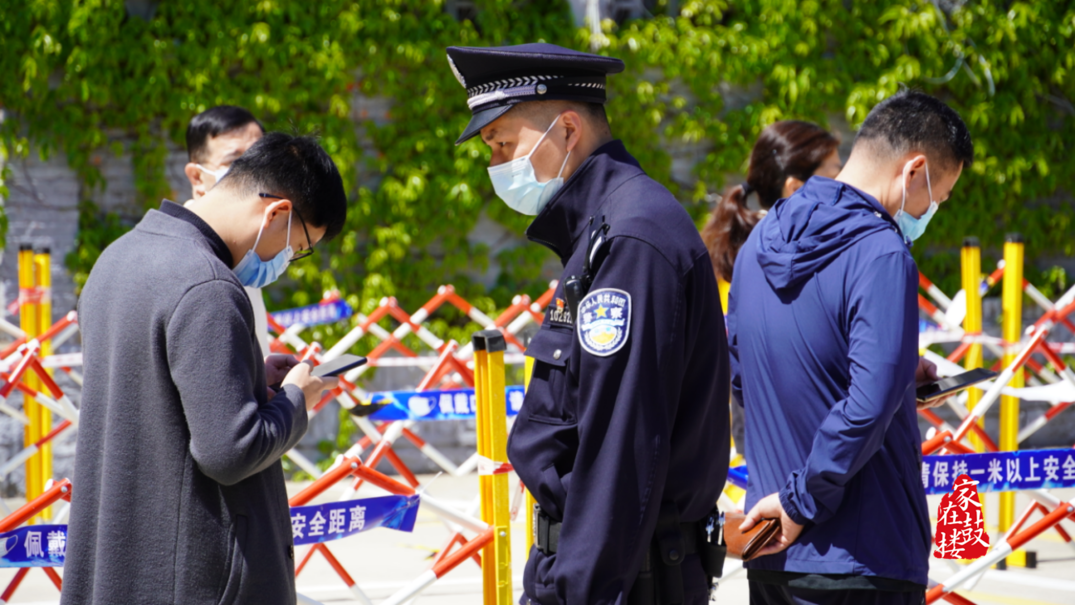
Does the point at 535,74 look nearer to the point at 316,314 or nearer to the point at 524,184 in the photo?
the point at 524,184

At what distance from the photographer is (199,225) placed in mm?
1841

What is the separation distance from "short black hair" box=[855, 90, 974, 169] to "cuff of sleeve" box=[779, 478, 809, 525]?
32.6 inches

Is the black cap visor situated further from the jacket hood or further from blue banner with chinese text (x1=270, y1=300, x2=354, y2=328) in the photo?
blue banner with chinese text (x1=270, y1=300, x2=354, y2=328)

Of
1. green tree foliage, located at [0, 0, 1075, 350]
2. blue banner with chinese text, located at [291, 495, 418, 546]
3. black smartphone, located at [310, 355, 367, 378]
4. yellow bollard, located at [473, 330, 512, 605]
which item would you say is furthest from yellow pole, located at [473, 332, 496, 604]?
green tree foliage, located at [0, 0, 1075, 350]

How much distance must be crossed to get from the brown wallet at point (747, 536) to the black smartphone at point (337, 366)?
95 cm

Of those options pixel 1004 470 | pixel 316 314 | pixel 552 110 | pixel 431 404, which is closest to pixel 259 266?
pixel 552 110

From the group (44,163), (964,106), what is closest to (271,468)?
(44,163)

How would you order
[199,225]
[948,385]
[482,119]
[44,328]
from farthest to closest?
1. [44,328]
2. [948,385]
3. [482,119]
4. [199,225]

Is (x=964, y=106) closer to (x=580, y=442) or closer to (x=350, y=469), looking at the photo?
(x=350, y=469)

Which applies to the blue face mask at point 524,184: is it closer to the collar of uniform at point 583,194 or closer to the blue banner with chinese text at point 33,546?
the collar of uniform at point 583,194

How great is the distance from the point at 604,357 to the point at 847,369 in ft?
2.33

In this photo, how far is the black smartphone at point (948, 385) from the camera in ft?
7.97

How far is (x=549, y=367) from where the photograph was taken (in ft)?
5.90

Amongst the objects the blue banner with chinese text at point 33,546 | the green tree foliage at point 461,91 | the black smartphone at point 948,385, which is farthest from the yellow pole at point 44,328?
the black smartphone at point 948,385
